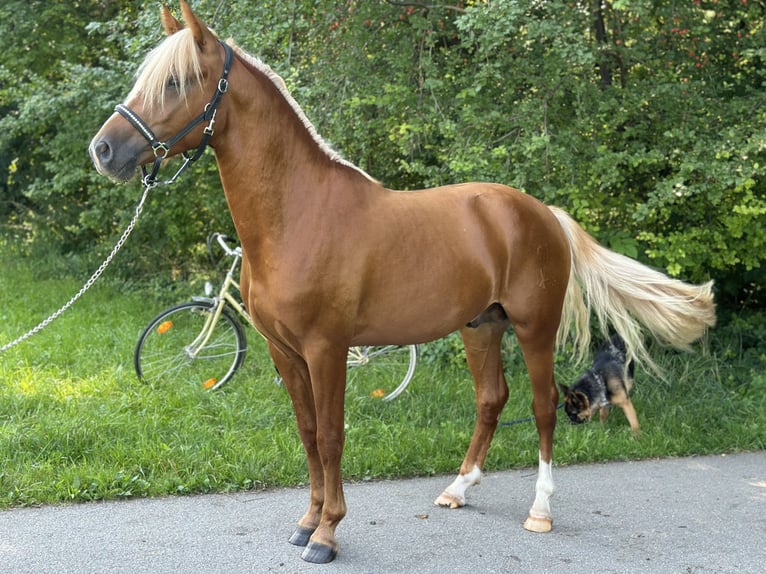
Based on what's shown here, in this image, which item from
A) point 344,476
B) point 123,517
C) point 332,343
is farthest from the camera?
point 344,476

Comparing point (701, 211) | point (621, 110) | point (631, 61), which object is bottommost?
point (701, 211)

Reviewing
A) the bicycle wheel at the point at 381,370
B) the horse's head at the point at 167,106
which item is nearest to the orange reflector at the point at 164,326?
the bicycle wheel at the point at 381,370

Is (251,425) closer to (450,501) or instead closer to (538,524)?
(450,501)

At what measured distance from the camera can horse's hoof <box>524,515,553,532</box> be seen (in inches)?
147

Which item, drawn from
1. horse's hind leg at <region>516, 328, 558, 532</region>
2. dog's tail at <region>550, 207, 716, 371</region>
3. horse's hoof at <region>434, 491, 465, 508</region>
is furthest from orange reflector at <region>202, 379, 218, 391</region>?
dog's tail at <region>550, 207, 716, 371</region>

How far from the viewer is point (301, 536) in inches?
138

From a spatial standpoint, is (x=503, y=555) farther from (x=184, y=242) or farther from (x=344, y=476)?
(x=184, y=242)

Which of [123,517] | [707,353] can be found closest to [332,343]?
[123,517]

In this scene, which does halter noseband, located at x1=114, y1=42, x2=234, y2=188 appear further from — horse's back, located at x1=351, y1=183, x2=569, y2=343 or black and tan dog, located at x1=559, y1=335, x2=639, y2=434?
black and tan dog, located at x1=559, y1=335, x2=639, y2=434

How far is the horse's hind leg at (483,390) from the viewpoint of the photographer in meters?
4.07

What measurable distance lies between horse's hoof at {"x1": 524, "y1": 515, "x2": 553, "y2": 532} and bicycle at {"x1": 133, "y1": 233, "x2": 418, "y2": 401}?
2067 mm

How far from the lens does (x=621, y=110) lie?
5348mm

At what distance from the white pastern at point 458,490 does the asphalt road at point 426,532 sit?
0.20 feet

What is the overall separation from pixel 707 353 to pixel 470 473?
11.3 ft
